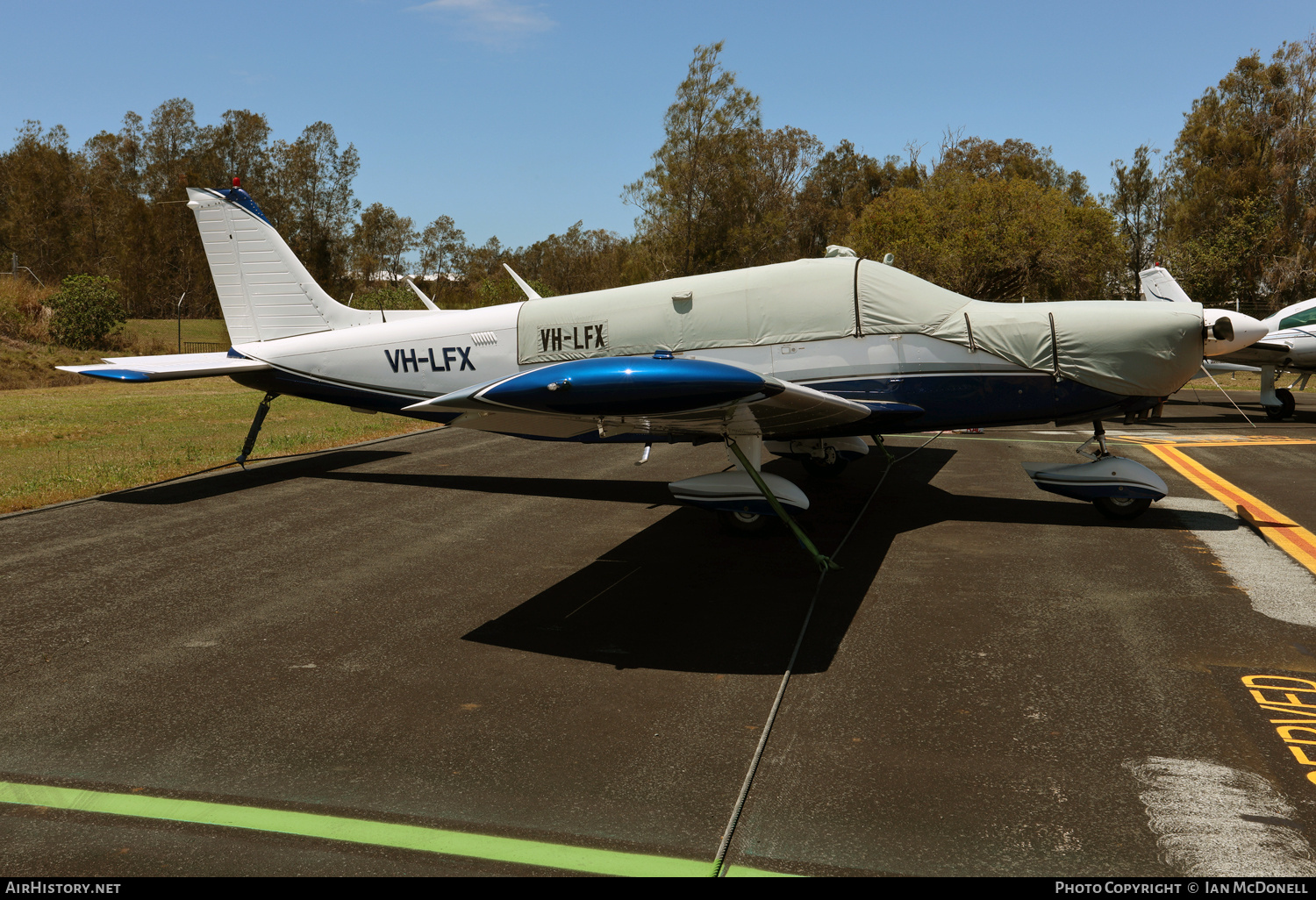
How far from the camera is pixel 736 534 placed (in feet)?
25.4

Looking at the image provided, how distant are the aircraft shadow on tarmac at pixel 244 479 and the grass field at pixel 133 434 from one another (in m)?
0.49

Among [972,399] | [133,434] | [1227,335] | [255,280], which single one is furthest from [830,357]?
[133,434]

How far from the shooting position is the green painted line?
9.70 ft

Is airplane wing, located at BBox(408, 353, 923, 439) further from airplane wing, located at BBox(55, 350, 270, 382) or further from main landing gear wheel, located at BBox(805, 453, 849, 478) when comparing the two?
airplane wing, located at BBox(55, 350, 270, 382)

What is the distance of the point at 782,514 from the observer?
21.6ft

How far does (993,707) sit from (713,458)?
7.77 m

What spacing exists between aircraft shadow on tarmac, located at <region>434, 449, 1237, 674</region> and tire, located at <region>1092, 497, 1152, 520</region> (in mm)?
112

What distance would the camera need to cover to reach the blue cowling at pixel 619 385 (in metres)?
4.95

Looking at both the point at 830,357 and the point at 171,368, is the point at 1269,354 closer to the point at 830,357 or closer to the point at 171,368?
the point at 830,357

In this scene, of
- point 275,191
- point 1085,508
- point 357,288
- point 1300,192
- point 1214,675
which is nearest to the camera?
point 1214,675

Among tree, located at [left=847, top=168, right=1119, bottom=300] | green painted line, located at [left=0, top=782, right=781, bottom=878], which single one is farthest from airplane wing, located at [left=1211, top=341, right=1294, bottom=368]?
tree, located at [left=847, top=168, right=1119, bottom=300]
